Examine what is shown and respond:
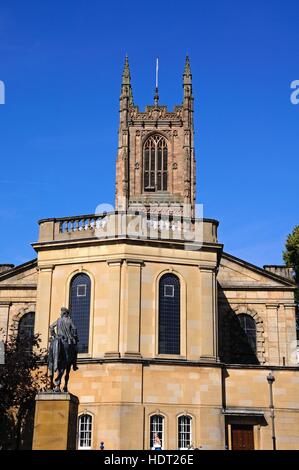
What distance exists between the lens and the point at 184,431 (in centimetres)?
2945

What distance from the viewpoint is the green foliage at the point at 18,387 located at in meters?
28.4

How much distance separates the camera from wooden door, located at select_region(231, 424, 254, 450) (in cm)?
3030

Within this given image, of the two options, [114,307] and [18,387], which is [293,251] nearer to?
[114,307]

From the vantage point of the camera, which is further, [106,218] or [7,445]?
[106,218]

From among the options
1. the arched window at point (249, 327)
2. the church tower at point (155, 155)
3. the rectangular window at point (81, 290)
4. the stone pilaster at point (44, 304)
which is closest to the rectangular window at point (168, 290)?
the rectangular window at point (81, 290)

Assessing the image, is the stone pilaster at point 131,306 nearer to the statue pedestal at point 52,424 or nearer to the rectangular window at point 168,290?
the rectangular window at point 168,290

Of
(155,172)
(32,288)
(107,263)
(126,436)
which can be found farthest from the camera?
(155,172)

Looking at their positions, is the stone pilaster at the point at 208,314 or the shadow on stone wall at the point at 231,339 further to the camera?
the shadow on stone wall at the point at 231,339

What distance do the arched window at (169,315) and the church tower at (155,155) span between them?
156 feet

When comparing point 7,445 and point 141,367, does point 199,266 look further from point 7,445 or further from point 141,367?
A: point 7,445

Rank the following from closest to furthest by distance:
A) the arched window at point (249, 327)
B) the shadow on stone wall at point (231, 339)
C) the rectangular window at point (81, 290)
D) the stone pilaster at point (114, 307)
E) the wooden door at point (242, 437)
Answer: the stone pilaster at point (114, 307), the wooden door at point (242, 437), the rectangular window at point (81, 290), the shadow on stone wall at point (231, 339), the arched window at point (249, 327)

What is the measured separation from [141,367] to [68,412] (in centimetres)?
926

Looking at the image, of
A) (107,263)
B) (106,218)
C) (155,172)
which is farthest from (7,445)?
A: (155,172)
